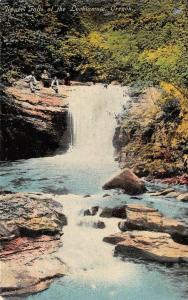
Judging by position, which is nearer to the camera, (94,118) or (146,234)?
(146,234)

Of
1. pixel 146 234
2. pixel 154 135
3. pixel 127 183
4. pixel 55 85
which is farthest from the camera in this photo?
pixel 55 85

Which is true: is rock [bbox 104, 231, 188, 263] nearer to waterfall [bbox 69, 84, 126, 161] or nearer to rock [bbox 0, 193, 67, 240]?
rock [bbox 0, 193, 67, 240]

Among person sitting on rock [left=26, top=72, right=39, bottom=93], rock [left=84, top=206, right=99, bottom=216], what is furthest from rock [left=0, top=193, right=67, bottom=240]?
person sitting on rock [left=26, top=72, right=39, bottom=93]

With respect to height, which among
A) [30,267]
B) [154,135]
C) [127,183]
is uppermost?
[154,135]

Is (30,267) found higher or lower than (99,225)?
lower

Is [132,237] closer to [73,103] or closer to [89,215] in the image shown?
[89,215]

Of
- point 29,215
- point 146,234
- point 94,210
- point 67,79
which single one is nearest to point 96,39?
point 67,79

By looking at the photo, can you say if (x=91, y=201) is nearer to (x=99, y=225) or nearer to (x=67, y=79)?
(x=99, y=225)
